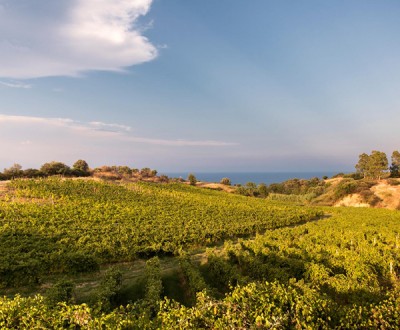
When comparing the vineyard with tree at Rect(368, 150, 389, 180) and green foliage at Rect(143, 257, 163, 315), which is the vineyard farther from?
tree at Rect(368, 150, 389, 180)

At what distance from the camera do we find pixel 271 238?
29406mm

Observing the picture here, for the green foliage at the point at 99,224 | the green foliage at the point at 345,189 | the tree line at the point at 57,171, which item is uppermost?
the tree line at the point at 57,171

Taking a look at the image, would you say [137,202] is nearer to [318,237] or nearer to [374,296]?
[318,237]

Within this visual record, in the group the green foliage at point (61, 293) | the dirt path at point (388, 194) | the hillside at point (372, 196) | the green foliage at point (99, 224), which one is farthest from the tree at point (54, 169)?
the dirt path at point (388, 194)

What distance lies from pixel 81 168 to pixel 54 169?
767cm

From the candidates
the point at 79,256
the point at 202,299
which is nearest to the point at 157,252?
the point at 79,256

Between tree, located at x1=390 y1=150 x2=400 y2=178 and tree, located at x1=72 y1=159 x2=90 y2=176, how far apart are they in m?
112

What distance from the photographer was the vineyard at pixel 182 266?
946cm

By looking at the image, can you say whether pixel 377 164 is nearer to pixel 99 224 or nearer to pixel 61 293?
pixel 99 224

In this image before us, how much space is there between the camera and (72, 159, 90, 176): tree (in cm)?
7797

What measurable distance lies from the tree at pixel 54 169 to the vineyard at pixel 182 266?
24.9 metres

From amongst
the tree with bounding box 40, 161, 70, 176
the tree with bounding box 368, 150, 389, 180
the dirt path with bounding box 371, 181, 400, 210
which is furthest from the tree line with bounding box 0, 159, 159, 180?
the tree with bounding box 368, 150, 389, 180

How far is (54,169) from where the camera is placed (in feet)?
247

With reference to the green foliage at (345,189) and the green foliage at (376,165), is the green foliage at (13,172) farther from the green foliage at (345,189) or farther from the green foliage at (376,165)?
the green foliage at (376,165)
